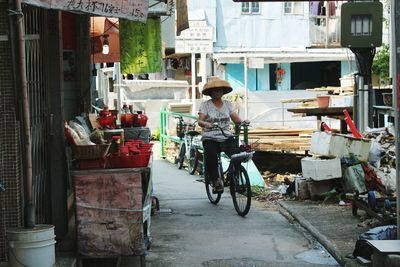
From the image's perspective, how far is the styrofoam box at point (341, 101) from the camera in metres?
16.4

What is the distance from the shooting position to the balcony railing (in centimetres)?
2280

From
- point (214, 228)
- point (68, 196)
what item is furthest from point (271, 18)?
point (68, 196)

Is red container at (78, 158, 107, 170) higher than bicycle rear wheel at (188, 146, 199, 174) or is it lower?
higher

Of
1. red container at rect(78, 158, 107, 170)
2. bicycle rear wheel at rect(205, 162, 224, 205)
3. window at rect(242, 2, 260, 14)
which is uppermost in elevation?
window at rect(242, 2, 260, 14)

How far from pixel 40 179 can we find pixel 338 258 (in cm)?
347

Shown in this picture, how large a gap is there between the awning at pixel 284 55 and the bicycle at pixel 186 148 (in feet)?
33.6

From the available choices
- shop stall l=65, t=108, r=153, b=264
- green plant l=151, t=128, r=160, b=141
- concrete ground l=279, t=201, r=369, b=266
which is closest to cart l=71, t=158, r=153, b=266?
shop stall l=65, t=108, r=153, b=264

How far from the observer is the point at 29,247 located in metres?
4.93

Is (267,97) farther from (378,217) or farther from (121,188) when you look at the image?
(121,188)

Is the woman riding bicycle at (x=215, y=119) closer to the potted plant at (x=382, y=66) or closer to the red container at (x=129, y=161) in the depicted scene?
the red container at (x=129, y=161)

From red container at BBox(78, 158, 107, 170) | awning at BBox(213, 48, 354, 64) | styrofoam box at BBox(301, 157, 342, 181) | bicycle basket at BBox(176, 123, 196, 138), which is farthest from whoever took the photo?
awning at BBox(213, 48, 354, 64)

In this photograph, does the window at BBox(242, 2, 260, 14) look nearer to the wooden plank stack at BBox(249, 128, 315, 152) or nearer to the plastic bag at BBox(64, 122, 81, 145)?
the wooden plank stack at BBox(249, 128, 315, 152)

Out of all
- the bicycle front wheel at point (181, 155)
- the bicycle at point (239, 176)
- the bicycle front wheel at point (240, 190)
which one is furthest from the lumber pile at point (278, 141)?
the bicycle front wheel at point (240, 190)

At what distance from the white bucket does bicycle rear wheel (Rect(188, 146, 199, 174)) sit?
9.90 meters
